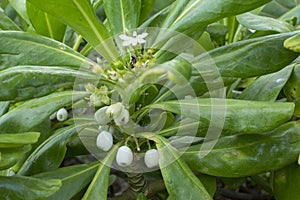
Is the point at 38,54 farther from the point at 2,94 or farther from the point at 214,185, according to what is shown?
the point at 214,185

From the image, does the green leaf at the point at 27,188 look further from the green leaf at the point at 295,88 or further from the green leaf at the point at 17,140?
the green leaf at the point at 295,88

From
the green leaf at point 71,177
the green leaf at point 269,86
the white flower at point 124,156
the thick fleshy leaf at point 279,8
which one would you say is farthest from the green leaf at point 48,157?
the thick fleshy leaf at point 279,8

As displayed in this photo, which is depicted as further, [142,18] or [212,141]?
[142,18]

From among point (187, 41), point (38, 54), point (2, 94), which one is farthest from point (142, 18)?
point (2, 94)

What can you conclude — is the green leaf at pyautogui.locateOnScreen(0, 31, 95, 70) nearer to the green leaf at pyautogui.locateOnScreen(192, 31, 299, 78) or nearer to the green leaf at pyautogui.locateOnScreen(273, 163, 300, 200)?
the green leaf at pyautogui.locateOnScreen(192, 31, 299, 78)

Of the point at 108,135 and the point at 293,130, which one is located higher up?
the point at 108,135

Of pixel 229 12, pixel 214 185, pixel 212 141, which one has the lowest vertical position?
pixel 214 185

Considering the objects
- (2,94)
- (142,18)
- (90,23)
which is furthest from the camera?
(142,18)

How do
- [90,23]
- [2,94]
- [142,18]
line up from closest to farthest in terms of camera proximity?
[2,94] < [90,23] < [142,18]
